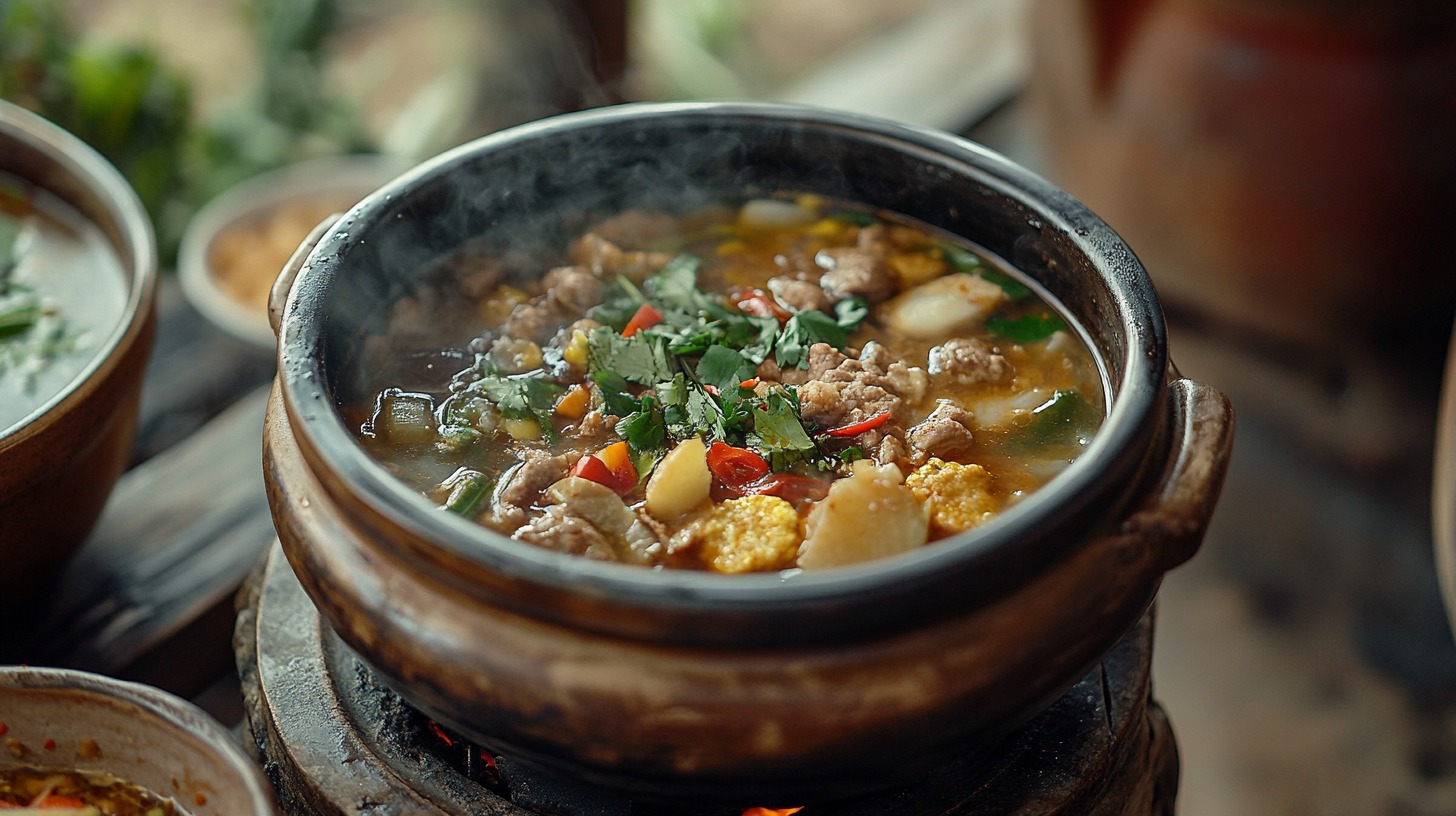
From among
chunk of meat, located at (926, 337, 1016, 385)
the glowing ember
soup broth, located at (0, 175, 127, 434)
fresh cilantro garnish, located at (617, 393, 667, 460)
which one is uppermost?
soup broth, located at (0, 175, 127, 434)

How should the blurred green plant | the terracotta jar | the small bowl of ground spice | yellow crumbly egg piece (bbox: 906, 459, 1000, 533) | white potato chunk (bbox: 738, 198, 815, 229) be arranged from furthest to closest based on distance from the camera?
the blurred green plant < the small bowl of ground spice < the terracotta jar < white potato chunk (bbox: 738, 198, 815, 229) < yellow crumbly egg piece (bbox: 906, 459, 1000, 533)

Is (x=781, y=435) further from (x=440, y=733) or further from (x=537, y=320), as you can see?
(x=440, y=733)

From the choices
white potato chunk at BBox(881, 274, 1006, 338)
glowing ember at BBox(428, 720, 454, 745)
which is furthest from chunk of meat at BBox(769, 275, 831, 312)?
glowing ember at BBox(428, 720, 454, 745)

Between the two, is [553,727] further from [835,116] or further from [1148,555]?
[835,116]

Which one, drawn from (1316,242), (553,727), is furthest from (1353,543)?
(553,727)

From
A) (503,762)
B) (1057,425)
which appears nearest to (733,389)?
(1057,425)

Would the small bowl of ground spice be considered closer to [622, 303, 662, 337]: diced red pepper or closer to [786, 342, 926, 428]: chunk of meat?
[622, 303, 662, 337]: diced red pepper
